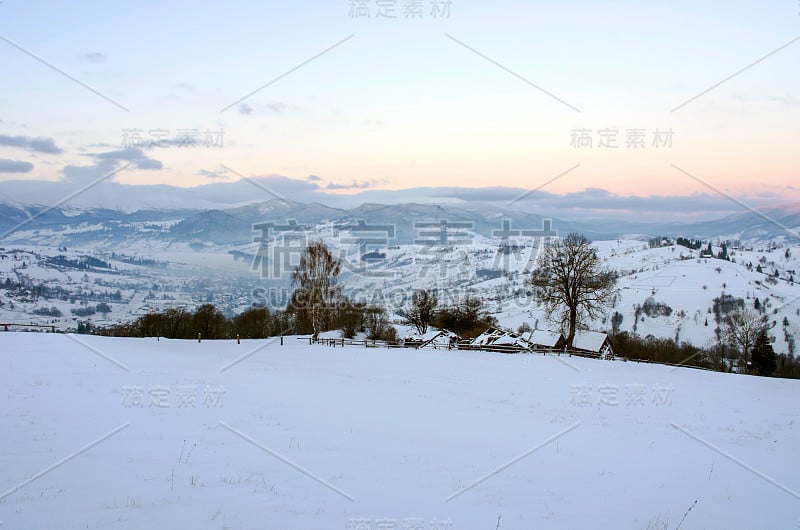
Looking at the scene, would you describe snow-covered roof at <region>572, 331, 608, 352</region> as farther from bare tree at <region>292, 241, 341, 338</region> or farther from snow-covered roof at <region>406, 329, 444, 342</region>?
bare tree at <region>292, 241, 341, 338</region>

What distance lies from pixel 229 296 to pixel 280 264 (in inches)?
2664

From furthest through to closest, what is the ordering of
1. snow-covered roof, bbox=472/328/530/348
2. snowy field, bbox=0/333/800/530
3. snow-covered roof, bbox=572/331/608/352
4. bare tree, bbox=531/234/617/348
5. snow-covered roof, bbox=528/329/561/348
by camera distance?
1. snow-covered roof, bbox=472/328/530/348
2. snow-covered roof, bbox=528/329/561/348
3. snow-covered roof, bbox=572/331/608/352
4. bare tree, bbox=531/234/617/348
5. snowy field, bbox=0/333/800/530

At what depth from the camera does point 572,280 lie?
119ft

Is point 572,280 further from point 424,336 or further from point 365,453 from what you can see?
point 365,453

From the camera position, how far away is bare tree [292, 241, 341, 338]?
134 feet

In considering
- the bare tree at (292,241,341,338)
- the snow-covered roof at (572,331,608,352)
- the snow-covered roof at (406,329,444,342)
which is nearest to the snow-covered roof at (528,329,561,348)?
the snow-covered roof at (572,331,608,352)

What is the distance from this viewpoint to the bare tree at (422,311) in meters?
56.4

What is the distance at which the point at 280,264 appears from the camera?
153ft

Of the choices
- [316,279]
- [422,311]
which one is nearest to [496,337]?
[422,311]

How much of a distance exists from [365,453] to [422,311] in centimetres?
4679

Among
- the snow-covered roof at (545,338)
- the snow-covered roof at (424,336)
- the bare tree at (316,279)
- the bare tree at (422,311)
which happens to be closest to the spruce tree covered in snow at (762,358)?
the snow-covered roof at (545,338)

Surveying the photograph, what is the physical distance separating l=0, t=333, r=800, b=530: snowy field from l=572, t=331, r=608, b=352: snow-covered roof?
88.8 ft

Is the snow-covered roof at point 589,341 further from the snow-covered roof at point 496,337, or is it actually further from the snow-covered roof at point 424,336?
the snow-covered roof at point 424,336

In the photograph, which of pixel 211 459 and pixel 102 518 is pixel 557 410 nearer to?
pixel 211 459
